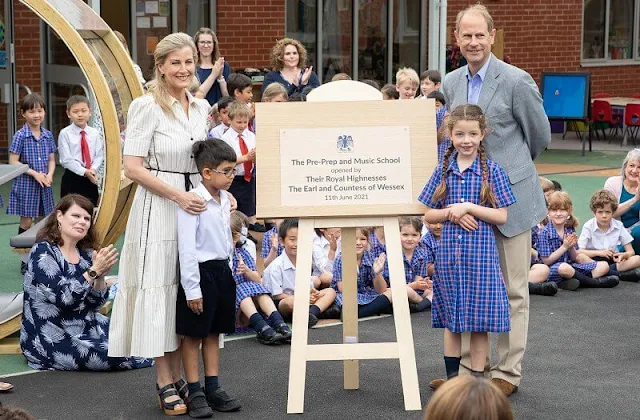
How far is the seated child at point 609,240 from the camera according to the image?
9.18 metres

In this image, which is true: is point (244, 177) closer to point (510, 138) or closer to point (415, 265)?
point (415, 265)

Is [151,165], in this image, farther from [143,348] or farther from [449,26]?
[449,26]

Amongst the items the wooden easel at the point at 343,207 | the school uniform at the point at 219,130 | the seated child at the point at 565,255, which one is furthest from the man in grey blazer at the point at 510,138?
the school uniform at the point at 219,130

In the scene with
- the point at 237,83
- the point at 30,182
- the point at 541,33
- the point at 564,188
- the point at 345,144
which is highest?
the point at 541,33

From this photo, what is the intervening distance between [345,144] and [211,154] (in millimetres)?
702

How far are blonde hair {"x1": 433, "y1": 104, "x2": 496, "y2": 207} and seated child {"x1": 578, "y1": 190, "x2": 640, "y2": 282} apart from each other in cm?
365

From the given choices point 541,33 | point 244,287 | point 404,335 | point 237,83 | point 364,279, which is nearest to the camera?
point 404,335

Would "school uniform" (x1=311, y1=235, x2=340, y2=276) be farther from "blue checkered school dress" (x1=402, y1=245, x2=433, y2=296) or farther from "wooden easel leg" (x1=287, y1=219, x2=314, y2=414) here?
"wooden easel leg" (x1=287, y1=219, x2=314, y2=414)

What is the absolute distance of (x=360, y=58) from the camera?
17.8 m

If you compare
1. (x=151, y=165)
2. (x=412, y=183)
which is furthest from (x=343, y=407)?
(x=151, y=165)

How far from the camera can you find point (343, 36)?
17484 mm

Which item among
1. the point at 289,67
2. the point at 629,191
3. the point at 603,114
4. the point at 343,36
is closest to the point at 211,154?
the point at 629,191

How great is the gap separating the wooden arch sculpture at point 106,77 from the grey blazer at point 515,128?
2.50 m

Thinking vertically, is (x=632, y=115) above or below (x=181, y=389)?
above
